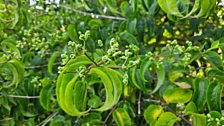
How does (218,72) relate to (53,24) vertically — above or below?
below

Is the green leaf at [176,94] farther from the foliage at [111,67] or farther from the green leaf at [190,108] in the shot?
the green leaf at [190,108]

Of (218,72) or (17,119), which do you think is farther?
(17,119)

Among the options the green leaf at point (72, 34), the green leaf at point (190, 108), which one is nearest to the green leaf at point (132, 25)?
the green leaf at point (72, 34)

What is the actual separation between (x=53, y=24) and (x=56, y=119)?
60 cm

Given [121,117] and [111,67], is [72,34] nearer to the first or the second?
[121,117]

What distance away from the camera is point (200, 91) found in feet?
3.53

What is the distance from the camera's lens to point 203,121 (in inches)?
39.3

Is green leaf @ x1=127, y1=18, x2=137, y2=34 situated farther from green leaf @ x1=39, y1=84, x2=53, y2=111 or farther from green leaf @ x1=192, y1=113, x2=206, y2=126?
green leaf @ x1=192, y1=113, x2=206, y2=126

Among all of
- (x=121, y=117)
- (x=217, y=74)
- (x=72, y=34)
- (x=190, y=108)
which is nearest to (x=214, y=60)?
(x=217, y=74)

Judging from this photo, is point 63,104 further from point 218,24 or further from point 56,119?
point 218,24

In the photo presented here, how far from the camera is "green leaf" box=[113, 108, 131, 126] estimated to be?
3.68ft

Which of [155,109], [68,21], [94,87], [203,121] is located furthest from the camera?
[68,21]

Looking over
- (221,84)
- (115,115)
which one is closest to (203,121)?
(221,84)

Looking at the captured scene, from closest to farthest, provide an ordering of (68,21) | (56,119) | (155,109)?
(155,109), (56,119), (68,21)
